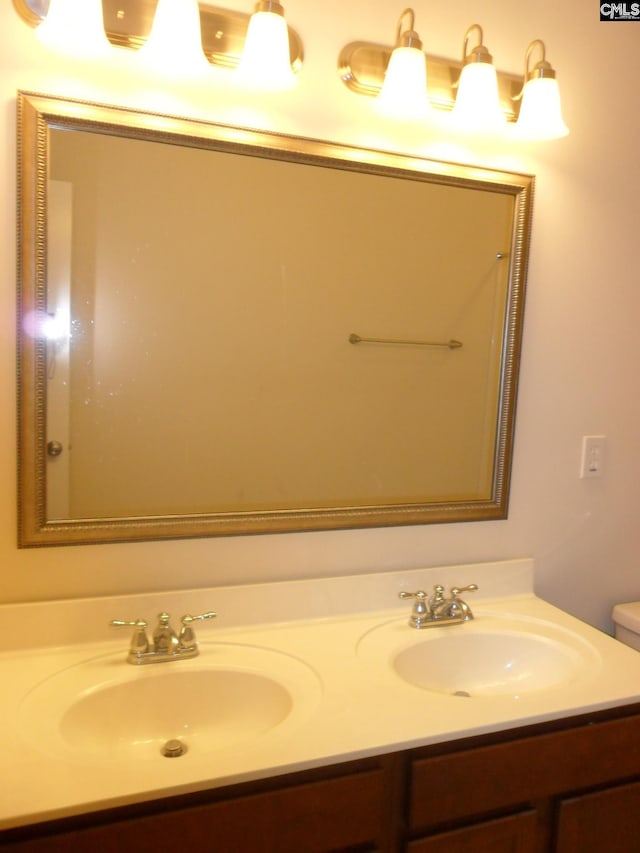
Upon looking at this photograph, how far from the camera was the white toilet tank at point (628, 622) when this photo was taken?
1.69 m

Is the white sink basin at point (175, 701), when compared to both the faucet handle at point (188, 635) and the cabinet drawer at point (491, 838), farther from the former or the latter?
the cabinet drawer at point (491, 838)

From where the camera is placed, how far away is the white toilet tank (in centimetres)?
169

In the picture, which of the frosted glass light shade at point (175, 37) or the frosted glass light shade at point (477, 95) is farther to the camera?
the frosted glass light shade at point (477, 95)

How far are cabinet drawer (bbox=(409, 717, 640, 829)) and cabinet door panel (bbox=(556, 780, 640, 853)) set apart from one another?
0.09ft

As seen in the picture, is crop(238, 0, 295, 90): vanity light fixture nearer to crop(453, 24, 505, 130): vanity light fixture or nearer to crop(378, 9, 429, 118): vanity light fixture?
crop(378, 9, 429, 118): vanity light fixture

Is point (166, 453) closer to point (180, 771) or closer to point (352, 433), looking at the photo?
point (352, 433)

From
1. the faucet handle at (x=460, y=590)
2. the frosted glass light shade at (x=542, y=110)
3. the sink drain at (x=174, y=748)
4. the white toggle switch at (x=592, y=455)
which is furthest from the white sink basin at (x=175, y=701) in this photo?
the frosted glass light shade at (x=542, y=110)

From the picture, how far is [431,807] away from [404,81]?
137cm

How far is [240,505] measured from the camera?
1.41m

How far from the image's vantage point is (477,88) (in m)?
1.40

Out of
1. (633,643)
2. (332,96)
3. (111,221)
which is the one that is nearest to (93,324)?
(111,221)

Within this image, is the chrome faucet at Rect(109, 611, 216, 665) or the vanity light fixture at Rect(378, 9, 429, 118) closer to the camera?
the chrome faucet at Rect(109, 611, 216, 665)

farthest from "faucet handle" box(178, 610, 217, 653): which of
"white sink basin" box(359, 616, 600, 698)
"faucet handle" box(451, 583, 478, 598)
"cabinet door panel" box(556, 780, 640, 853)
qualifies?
"cabinet door panel" box(556, 780, 640, 853)

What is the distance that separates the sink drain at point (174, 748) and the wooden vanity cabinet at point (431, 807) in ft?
0.76
